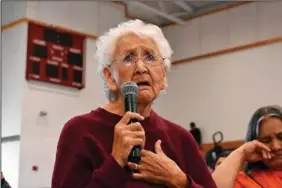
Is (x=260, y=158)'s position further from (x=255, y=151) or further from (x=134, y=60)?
(x=134, y=60)

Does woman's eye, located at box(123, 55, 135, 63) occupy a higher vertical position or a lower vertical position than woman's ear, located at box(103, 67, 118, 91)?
higher

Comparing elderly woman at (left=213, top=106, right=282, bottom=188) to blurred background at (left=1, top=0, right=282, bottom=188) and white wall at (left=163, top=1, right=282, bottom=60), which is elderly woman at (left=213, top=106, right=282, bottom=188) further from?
white wall at (left=163, top=1, right=282, bottom=60)

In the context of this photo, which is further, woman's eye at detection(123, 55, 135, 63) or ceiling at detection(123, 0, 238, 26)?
ceiling at detection(123, 0, 238, 26)

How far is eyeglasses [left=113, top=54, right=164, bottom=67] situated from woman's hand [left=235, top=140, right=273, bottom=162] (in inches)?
29.1

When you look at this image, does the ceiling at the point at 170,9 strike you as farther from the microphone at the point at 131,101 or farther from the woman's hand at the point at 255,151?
the microphone at the point at 131,101

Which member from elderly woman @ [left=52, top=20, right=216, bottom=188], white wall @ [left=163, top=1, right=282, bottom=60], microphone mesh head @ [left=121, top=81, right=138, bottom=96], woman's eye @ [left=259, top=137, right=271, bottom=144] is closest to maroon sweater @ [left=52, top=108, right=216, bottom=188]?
elderly woman @ [left=52, top=20, right=216, bottom=188]

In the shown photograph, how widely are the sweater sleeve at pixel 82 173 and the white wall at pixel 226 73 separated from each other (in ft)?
21.0

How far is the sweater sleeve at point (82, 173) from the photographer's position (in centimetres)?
147

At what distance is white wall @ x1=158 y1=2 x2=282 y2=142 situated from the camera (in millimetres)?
7793

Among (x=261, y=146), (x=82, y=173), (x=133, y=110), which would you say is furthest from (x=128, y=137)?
(x=261, y=146)

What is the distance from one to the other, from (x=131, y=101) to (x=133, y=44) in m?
0.26

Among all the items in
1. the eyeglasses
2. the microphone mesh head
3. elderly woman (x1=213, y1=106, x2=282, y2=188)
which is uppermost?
the eyeglasses

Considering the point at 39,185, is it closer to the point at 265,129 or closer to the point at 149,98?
the point at 265,129

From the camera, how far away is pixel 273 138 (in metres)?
2.23
